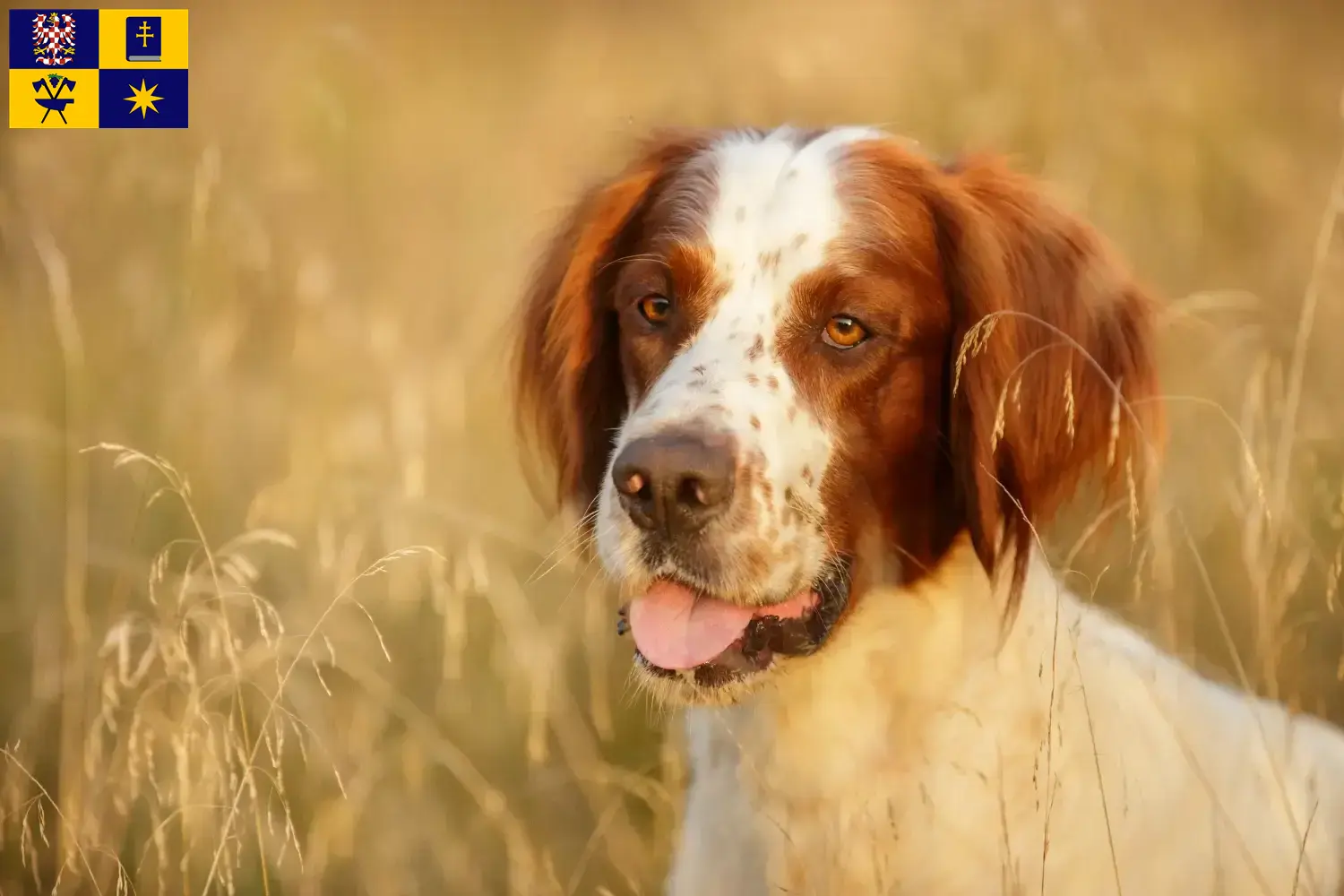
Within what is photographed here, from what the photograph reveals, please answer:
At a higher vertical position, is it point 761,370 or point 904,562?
point 761,370

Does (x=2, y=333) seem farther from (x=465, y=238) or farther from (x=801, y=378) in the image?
(x=801, y=378)

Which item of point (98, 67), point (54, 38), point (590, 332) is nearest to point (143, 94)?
point (98, 67)

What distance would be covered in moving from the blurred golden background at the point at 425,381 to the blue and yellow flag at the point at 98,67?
Answer: 2.1 inches

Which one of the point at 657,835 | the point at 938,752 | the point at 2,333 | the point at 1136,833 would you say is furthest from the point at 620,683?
the point at 2,333

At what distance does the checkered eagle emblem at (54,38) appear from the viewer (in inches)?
116

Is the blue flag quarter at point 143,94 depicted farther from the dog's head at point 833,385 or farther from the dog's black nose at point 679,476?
the dog's black nose at point 679,476

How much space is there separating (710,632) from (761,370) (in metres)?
0.43

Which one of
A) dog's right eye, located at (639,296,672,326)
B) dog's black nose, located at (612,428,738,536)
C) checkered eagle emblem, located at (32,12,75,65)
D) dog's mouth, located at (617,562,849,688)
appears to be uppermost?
checkered eagle emblem, located at (32,12,75,65)

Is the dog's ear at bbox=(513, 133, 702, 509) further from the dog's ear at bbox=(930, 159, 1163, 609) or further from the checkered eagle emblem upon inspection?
the checkered eagle emblem

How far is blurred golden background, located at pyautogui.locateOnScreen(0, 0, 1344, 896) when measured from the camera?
2.68 metres

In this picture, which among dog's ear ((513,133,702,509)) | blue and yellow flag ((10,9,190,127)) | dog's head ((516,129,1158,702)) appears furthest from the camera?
blue and yellow flag ((10,9,190,127))

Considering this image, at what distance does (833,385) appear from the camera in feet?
7.23

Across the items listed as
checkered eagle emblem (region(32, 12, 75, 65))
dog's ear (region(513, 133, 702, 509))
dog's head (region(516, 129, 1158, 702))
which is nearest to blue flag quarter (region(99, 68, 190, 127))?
checkered eagle emblem (region(32, 12, 75, 65))

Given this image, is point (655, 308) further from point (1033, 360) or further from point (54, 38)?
point (54, 38)
